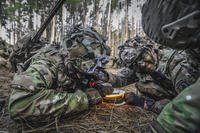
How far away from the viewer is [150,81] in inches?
151

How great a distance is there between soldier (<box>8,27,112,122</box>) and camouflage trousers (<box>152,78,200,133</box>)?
1.69m

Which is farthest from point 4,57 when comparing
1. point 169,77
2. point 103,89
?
point 169,77

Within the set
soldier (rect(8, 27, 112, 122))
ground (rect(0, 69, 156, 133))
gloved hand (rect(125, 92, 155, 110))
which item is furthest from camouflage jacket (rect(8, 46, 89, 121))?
gloved hand (rect(125, 92, 155, 110))

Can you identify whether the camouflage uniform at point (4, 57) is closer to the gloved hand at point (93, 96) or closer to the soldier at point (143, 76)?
the soldier at point (143, 76)

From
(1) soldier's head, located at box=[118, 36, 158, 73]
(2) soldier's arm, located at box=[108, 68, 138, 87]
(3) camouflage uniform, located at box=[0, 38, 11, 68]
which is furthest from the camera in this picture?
(3) camouflage uniform, located at box=[0, 38, 11, 68]

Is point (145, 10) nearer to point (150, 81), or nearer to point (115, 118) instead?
point (115, 118)

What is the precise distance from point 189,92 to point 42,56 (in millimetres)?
2218

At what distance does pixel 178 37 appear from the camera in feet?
4.84

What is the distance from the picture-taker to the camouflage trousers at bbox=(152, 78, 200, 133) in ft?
3.46

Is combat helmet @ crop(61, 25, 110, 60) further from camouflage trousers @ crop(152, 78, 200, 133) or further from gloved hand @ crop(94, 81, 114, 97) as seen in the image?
camouflage trousers @ crop(152, 78, 200, 133)

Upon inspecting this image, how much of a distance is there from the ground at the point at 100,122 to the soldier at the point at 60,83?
0.10 metres

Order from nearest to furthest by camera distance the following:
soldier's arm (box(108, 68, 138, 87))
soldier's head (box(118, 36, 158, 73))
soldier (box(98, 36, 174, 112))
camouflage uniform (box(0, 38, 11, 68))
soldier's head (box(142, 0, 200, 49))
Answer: soldier's head (box(142, 0, 200, 49)), soldier (box(98, 36, 174, 112)), soldier's head (box(118, 36, 158, 73)), soldier's arm (box(108, 68, 138, 87)), camouflage uniform (box(0, 38, 11, 68))

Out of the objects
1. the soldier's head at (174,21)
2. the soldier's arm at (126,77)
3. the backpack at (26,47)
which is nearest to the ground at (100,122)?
the backpack at (26,47)

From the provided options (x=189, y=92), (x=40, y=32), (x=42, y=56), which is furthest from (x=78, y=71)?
(x=189, y=92)
